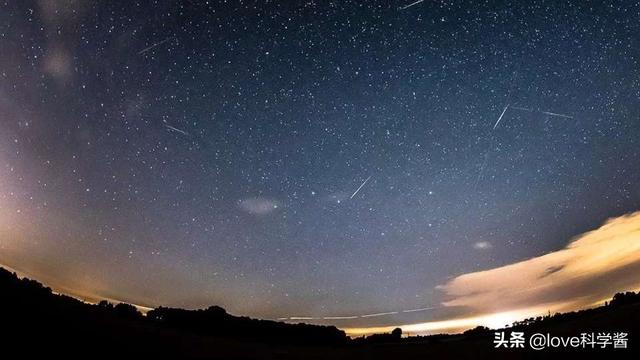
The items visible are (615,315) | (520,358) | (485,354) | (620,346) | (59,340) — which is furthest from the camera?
(615,315)

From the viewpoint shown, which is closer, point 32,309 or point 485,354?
point 32,309

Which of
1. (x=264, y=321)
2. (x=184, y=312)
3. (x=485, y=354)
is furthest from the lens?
(x=264, y=321)

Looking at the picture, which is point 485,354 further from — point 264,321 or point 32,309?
point 264,321

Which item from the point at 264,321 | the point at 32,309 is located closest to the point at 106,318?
the point at 32,309

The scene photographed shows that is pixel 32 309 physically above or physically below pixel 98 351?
above

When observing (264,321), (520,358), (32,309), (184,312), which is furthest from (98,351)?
(264,321)

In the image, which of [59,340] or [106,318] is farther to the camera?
[106,318]

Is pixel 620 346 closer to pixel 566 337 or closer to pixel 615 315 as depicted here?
pixel 566 337

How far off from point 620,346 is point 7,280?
20.4 metres

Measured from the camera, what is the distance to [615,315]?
16078mm

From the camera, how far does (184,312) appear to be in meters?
32.8

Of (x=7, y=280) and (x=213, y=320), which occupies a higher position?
(x=7, y=280)

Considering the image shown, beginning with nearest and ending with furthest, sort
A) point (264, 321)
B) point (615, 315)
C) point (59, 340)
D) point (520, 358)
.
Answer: point (59, 340) < point (520, 358) < point (615, 315) < point (264, 321)

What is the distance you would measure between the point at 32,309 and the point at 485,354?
15.1 metres
